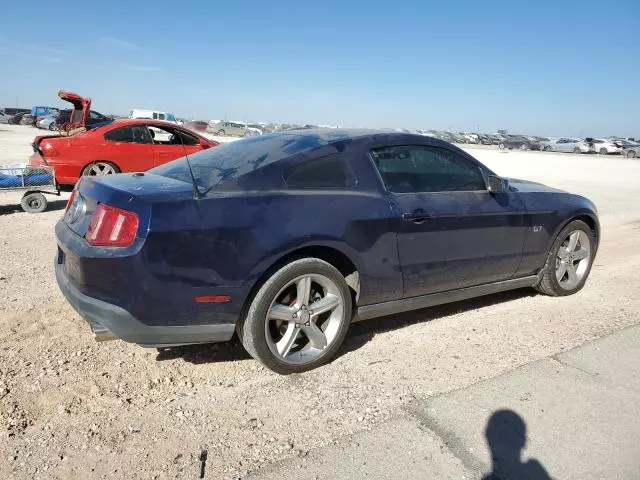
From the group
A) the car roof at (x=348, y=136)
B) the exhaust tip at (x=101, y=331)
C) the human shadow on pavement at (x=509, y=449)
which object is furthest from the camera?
the car roof at (x=348, y=136)

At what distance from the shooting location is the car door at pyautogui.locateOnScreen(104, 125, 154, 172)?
9.12m

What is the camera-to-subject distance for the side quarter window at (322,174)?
3.22m

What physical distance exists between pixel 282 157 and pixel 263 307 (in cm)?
97

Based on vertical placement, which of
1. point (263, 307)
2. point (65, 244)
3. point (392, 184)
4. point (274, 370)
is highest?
point (392, 184)

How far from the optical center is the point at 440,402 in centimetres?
300

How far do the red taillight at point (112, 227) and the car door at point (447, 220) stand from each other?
1.71 meters

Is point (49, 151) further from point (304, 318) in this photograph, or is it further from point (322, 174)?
point (304, 318)

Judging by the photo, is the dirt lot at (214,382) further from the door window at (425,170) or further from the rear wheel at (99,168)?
the rear wheel at (99,168)

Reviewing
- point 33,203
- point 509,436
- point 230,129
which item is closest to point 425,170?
point 509,436

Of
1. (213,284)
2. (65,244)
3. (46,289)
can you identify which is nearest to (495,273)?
(213,284)

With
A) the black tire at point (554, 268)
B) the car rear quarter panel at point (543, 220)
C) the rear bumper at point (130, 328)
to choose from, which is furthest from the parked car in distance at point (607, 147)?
the rear bumper at point (130, 328)

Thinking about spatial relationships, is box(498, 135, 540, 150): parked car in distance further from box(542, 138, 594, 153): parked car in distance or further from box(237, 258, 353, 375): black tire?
box(237, 258, 353, 375): black tire

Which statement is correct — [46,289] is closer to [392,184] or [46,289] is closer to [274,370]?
[274,370]

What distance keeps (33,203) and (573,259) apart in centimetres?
746
